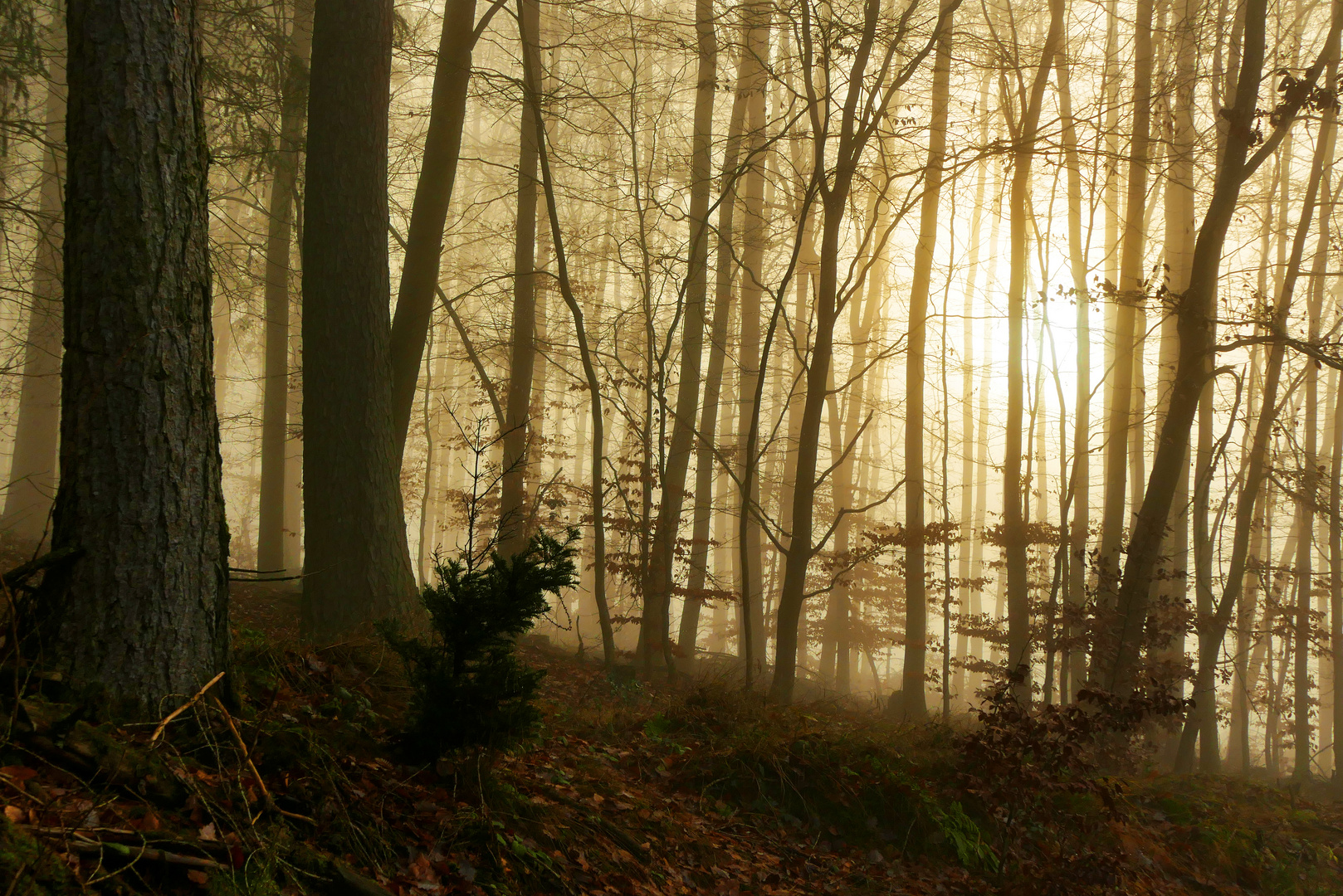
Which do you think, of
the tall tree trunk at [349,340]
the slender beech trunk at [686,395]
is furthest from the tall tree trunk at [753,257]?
the tall tree trunk at [349,340]

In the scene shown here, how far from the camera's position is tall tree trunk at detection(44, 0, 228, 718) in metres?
2.92

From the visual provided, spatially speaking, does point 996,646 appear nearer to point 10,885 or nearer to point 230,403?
point 10,885

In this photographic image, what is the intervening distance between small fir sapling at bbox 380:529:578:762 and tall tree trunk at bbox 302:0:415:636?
2775 mm

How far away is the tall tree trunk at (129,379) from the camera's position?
115 inches

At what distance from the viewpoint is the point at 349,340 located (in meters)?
6.20

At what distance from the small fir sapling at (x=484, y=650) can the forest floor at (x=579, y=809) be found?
408 millimetres

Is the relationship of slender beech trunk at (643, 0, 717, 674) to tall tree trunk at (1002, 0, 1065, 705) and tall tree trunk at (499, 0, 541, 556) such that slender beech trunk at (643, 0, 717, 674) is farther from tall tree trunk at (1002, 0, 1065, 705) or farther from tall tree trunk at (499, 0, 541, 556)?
tall tree trunk at (1002, 0, 1065, 705)

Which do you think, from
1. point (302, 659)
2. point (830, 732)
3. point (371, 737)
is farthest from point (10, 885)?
point (830, 732)

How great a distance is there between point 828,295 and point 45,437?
43.9 feet

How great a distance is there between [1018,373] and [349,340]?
9436 millimetres

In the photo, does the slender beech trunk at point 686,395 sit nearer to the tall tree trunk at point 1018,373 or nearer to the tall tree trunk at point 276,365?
the tall tree trunk at point 1018,373

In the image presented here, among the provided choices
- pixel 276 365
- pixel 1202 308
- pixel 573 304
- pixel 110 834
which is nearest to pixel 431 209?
pixel 573 304

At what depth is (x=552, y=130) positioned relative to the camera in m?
22.4

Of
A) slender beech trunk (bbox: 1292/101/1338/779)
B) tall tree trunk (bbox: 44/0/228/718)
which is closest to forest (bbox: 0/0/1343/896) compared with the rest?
tall tree trunk (bbox: 44/0/228/718)
